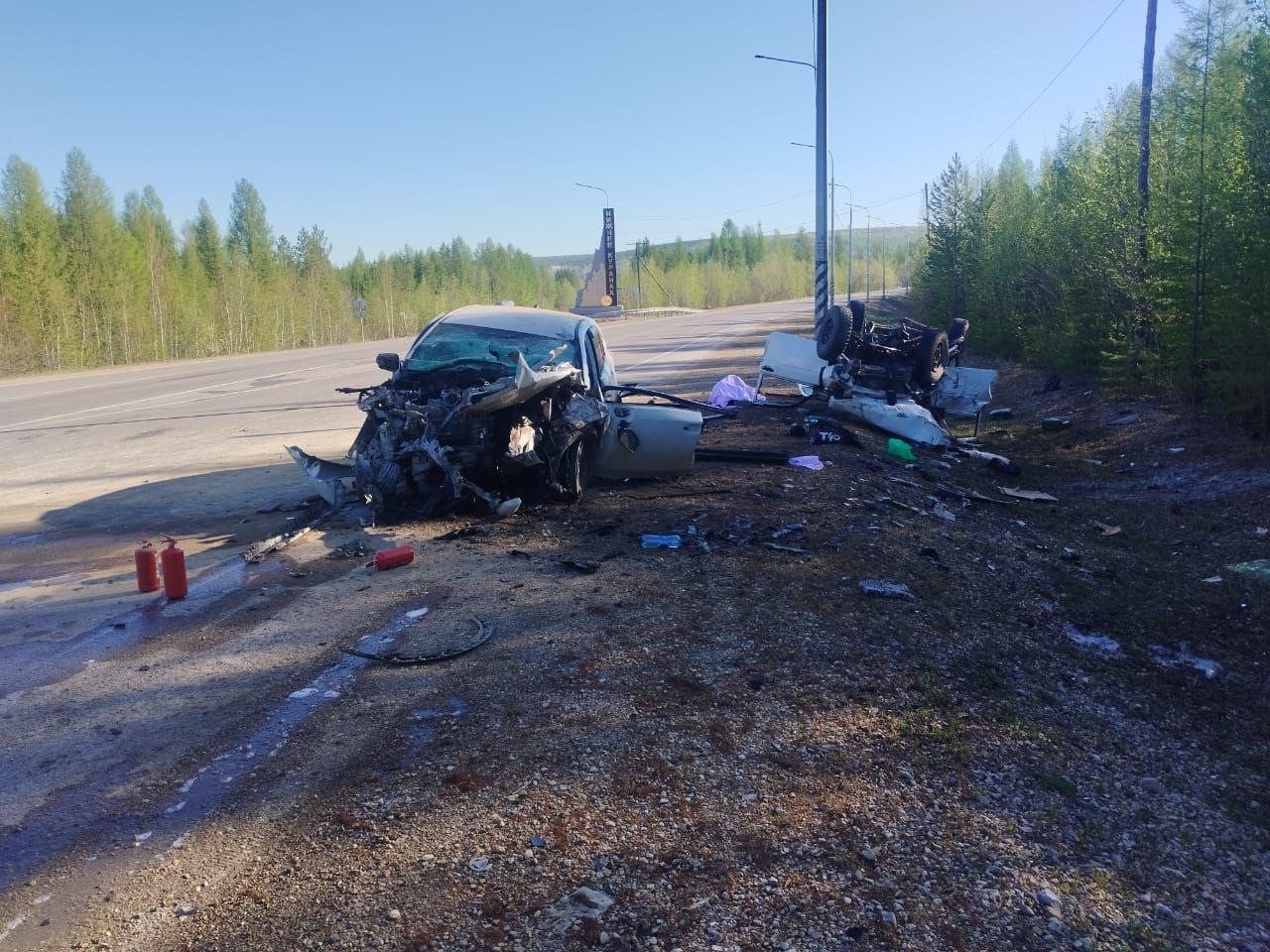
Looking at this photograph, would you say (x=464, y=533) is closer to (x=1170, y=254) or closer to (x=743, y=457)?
(x=743, y=457)

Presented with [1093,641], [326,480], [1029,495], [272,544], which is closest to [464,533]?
[272,544]

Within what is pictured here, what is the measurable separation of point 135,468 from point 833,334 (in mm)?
9967

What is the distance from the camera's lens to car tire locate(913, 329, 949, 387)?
14.5 m

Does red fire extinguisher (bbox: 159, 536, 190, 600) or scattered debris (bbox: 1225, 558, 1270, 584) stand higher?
red fire extinguisher (bbox: 159, 536, 190, 600)

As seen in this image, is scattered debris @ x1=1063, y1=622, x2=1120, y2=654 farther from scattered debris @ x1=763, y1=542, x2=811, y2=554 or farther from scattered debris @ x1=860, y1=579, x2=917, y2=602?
scattered debris @ x1=763, y1=542, x2=811, y2=554

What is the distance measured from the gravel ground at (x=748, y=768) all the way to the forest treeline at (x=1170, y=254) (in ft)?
20.8

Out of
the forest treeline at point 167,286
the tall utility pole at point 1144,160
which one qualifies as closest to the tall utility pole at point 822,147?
the tall utility pole at point 1144,160

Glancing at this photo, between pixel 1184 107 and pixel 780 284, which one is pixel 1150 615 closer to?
pixel 1184 107

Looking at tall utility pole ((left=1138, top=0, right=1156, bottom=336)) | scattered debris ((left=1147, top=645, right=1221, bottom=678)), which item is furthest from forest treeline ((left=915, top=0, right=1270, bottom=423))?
scattered debris ((left=1147, top=645, right=1221, bottom=678))

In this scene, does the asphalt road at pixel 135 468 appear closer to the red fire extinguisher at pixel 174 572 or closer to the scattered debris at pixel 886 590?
the red fire extinguisher at pixel 174 572

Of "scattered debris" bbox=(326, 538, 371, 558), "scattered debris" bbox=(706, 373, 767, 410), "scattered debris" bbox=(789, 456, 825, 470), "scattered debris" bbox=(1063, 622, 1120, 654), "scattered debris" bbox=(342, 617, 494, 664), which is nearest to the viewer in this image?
"scattered debris" bbox=(342, 617, 494, 664)

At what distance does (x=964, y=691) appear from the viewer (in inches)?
189

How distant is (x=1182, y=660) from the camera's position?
5.92m

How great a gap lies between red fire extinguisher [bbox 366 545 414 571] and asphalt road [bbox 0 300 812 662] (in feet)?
5.09
